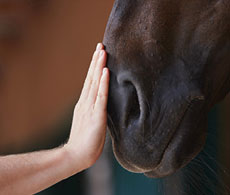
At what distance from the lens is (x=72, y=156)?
2.51ft

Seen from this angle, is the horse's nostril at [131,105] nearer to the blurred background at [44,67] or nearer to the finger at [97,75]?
the finger at [97,75]

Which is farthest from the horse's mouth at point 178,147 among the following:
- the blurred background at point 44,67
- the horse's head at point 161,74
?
the blurred background at point 44,67

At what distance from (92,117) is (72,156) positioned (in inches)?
3.2

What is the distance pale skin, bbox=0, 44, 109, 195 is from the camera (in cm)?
73

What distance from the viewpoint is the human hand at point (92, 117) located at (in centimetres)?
71

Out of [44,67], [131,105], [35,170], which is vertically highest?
[131,105]

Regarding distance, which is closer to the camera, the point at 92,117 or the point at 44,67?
the point at 92,117

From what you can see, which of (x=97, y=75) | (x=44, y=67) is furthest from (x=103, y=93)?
(x=44, y=67)

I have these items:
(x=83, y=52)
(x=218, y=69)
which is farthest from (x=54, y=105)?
(x=218, y=69)

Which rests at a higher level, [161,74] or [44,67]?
[161,74]

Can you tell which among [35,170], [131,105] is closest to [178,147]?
[131,105]

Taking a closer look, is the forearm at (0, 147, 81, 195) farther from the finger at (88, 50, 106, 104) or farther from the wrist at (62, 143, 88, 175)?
the finger at (88, 50, 106, 104)

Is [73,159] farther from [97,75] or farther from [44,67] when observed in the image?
[44,67]

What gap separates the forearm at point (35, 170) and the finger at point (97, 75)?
108 mm
